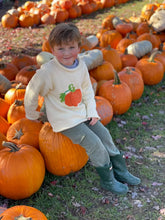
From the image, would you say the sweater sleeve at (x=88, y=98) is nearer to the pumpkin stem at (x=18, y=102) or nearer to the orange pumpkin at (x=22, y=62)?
the pumpkin stem at (x=18, y=102)

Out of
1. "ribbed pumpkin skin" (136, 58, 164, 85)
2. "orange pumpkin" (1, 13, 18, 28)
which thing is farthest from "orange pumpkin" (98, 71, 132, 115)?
"orange pumpkin" (1, 13, 18, 28)

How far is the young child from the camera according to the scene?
8.29ft

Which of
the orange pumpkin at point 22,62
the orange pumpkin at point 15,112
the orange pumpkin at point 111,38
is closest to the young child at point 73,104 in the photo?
the orange pumpkin at point 15,112

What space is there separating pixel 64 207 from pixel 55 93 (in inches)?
48.1

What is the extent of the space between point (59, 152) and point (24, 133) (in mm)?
543

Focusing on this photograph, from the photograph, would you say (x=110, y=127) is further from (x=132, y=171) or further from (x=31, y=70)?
(x=31, y=70)

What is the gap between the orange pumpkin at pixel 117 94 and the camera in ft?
14.0

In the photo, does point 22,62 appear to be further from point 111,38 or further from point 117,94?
point 111,38

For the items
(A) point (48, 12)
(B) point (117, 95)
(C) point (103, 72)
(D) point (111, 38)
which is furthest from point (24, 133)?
(A) point (48, 12)

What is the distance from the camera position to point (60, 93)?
271 centimetres

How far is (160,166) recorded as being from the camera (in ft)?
11.2

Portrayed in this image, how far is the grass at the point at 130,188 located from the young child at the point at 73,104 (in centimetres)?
17

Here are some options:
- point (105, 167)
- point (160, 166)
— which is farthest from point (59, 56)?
point (160, 166)

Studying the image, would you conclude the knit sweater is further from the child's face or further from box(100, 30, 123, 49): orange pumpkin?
box(100, 30, 123, 49): orange pumpkin
